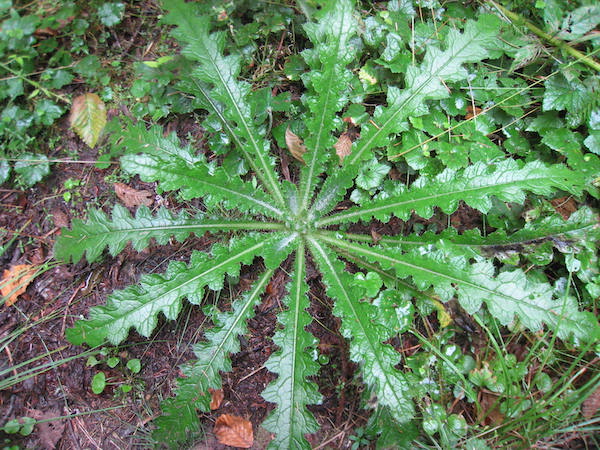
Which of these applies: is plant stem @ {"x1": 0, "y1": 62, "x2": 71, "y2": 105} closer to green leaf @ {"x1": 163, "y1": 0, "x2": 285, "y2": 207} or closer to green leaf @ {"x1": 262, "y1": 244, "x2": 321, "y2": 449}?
green leaf @ {"x1": 163, "y1": 0, "x2": 285, "y2": 207}

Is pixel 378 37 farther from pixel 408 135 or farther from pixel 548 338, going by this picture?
pixel 548 338

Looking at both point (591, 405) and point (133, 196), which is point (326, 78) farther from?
point (591, 405)

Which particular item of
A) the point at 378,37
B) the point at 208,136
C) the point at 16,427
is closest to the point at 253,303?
the point at 208,136

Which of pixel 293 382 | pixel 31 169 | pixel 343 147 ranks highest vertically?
pixel 31 169

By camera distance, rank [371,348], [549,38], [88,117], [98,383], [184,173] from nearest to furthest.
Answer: [371,348]
[184,173]
[98,383]
[549,38]
[88,117]

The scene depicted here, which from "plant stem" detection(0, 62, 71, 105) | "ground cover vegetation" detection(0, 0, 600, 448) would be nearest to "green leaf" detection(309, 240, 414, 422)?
"ground cover vegetation" detection(0, 0, 600, 448)

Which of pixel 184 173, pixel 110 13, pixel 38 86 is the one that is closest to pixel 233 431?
pixel 184 173
